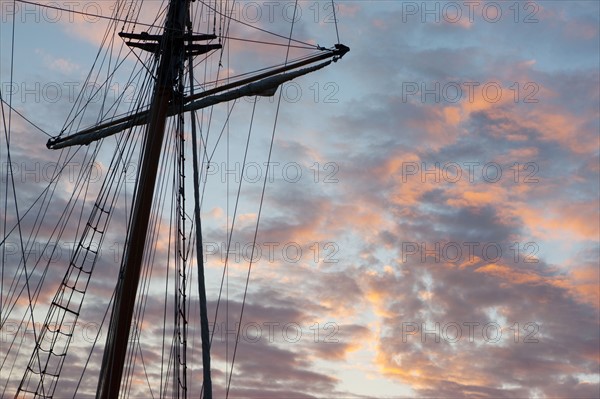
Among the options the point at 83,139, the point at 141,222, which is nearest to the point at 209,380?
the point at 141,222

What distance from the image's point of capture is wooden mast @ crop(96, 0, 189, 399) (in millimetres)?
31625

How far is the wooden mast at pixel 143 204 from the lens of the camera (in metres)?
31.6

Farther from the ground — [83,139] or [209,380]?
[83,139]

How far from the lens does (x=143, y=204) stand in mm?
34281

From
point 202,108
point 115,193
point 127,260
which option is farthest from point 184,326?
point 202,108

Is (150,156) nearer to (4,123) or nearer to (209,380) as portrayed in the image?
(4,123)

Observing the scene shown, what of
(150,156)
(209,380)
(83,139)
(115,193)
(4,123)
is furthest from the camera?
(83,139)

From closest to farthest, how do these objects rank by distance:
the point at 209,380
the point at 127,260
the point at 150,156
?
the point at 209,380 → the point at 127,260 → the point at 150,156

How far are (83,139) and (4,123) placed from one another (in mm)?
11173

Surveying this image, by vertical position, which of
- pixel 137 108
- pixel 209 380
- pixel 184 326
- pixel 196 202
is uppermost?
pixel 137 108

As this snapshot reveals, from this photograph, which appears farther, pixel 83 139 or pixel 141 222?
pixel 83 139

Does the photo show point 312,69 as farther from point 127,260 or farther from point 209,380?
point 209,380

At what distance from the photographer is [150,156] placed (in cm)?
3519

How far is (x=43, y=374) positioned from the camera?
113ft
